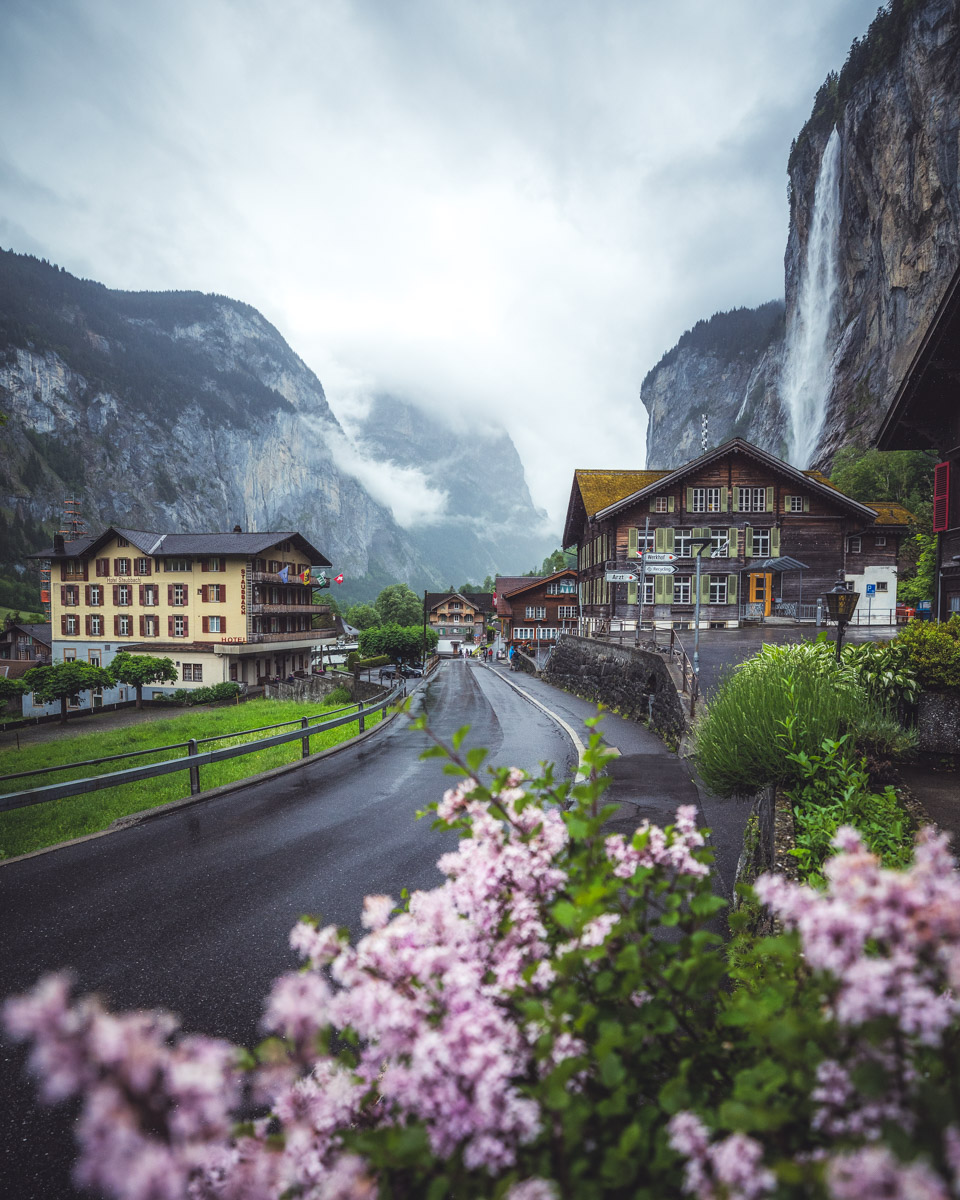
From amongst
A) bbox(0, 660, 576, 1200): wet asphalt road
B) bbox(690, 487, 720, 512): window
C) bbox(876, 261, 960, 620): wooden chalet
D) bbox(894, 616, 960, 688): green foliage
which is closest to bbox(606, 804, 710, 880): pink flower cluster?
bbox(0, 660, 576, 1200): wet asphalt road

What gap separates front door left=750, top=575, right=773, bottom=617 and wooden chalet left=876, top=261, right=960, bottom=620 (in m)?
14.0

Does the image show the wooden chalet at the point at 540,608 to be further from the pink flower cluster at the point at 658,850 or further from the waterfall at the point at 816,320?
the pink flower cluster at the point at 658,850

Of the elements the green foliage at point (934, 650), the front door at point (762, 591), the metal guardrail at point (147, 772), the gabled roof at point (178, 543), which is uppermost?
the gabled roof at point (178, 543)

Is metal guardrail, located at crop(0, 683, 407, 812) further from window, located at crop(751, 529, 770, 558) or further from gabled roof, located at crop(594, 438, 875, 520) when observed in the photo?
window, located at crop(751, 529, 770, 558)

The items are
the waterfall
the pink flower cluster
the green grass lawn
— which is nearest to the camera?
the pink flower cluster

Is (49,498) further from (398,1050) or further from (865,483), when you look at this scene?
(398,1050)

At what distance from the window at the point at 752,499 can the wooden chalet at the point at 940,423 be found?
568 inches

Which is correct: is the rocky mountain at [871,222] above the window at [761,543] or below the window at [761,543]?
above

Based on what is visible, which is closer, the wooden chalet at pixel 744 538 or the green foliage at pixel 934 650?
the green foliage at pixel 934 650

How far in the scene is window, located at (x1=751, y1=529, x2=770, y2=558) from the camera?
32250 millimetres

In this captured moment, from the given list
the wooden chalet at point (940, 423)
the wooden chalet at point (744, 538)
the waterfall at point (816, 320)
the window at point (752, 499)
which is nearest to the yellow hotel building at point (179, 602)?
the wooden chalet at point (744, 538)

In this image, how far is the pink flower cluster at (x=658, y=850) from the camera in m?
1.88

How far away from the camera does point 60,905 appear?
6.25 metres

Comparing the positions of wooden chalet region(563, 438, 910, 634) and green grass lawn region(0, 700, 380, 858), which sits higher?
wooden chalet region(563, 438, 910, 634)
